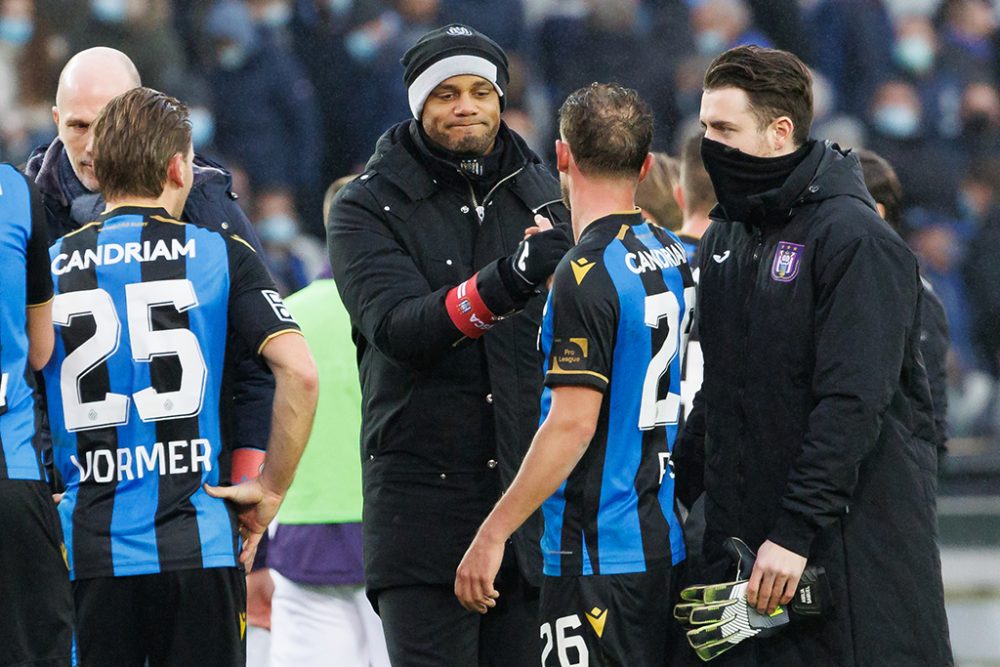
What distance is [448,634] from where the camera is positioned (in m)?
3.63

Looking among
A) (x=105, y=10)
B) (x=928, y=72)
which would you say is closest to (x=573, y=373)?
(x=105, y=10)

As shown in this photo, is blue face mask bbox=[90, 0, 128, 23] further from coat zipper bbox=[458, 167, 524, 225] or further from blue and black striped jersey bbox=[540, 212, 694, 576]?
blue and black striped jersey bbox=[540, 212, 694, 576]

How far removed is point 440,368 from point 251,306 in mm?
499

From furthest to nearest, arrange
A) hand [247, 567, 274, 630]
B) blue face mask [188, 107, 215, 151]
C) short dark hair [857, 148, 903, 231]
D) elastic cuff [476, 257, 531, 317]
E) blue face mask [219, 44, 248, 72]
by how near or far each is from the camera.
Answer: blue face mask [219, 44, 248, 72]
blue face mask [188, 107, 215, 151]
hand [247, 567, 274, 630]
short dark hair [857, 148, 903, 231]
elastic cuff [476, 257, 531, 317]

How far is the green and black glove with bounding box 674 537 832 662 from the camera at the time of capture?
10.4ft

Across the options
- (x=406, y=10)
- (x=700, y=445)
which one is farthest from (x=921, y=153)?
(x=700, y=445)

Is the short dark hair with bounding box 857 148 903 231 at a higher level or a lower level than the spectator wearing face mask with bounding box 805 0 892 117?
lower

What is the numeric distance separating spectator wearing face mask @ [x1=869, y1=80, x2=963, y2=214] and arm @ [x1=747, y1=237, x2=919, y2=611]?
723 cm

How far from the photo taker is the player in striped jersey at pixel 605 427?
3221mm

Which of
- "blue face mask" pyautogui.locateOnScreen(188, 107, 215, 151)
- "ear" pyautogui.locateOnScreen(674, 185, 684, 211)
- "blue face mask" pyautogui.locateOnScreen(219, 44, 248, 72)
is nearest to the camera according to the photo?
"ear" pyautogui.locateOnScreen(674, 185, 684, 211)

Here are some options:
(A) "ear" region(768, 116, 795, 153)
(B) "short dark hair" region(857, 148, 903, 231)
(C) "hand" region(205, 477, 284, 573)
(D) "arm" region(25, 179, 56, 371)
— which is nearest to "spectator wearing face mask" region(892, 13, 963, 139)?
(B) "short dark hair" region(857, 148, 903, 231)

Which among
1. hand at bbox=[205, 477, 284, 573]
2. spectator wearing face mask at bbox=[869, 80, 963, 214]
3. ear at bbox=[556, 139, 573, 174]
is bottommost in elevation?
hand at bbox=[205, 477, 284, 573]

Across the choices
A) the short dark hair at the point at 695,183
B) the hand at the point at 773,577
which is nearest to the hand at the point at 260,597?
the short dark hair at the point at 695,183

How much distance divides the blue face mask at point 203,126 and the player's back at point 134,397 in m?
6.53
